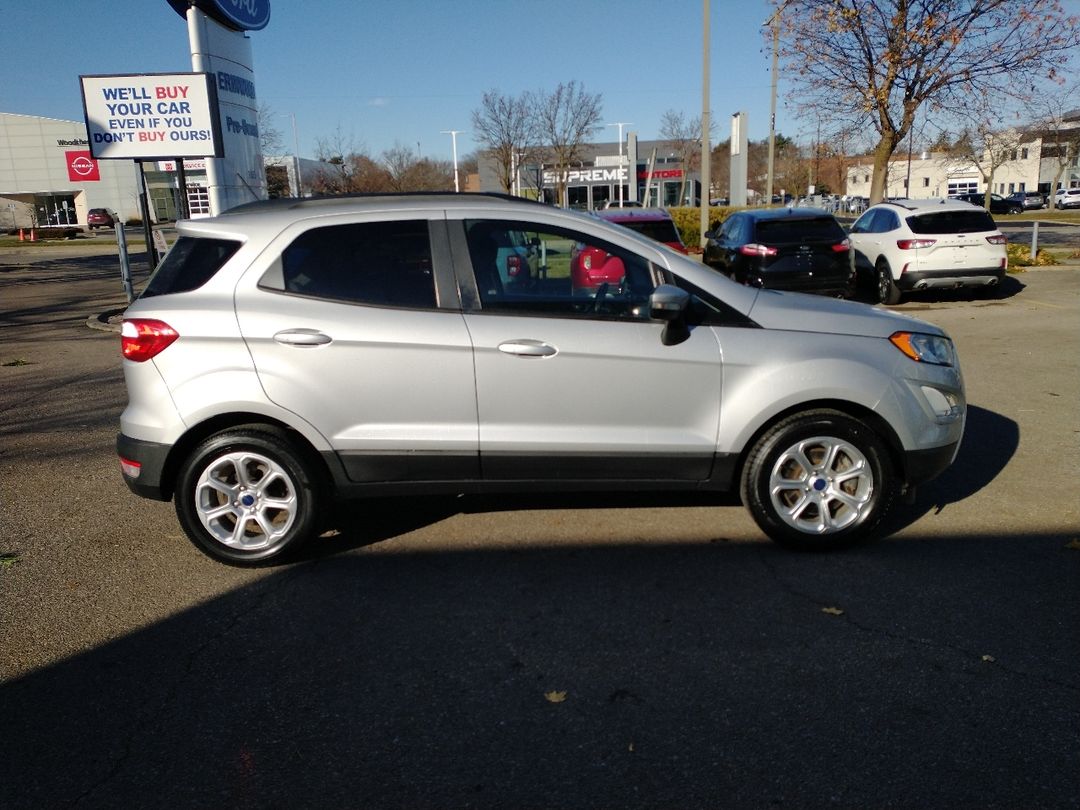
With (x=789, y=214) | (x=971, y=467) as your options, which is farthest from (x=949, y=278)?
(x=971, y=467)

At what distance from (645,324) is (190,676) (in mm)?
2620

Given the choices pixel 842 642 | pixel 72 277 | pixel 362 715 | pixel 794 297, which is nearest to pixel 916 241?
pixel 794 297

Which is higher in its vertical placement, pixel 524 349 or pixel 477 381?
pixel 524 349

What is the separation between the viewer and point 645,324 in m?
4.41

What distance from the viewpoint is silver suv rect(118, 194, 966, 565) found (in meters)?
4.37

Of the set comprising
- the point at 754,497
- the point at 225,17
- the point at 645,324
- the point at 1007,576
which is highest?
the point at 225,17

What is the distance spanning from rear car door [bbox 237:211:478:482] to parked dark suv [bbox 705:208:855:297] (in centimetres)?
920

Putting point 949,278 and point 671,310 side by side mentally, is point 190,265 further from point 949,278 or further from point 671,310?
point 949,278

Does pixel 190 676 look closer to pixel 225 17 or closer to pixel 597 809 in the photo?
pixel 597 809

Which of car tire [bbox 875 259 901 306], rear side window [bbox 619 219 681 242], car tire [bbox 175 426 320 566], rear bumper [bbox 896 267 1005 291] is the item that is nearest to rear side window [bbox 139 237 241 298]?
car tire [bbox 175 426 320 566]

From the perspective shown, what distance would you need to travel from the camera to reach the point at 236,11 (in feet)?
49.8

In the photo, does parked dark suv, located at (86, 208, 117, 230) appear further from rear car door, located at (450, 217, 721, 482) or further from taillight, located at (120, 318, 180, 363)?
rear car door, located at (450, 217, 721, 482)

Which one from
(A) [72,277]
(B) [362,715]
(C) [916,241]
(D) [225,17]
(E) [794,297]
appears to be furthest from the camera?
(A) [72,277]

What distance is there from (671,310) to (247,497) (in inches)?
93.3
